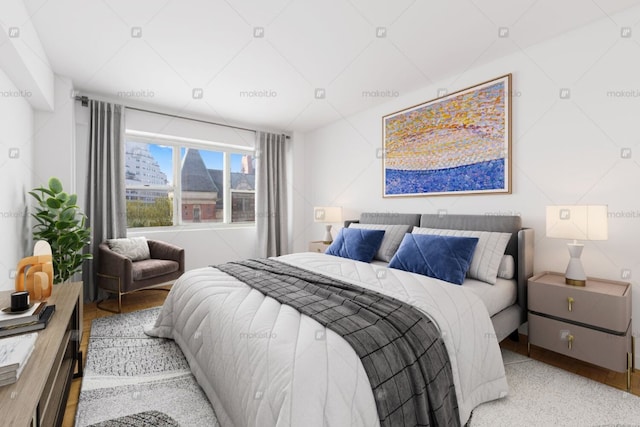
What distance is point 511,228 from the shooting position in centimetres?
255

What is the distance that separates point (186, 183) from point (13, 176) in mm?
2197

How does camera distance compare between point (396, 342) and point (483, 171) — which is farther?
point (483, 171)

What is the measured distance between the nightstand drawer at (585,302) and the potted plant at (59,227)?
4.08 metres

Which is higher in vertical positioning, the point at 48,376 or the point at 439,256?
the point at 439,256

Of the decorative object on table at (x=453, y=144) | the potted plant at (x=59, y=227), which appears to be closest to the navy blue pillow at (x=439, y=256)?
the decorative object on table at (x=453, y=144)

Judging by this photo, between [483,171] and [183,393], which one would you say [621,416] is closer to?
[483,171]

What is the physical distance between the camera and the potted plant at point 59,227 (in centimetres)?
283

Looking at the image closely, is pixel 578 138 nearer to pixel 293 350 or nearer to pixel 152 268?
pixel 293 350

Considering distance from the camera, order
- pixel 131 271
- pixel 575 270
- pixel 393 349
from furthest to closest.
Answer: pixel 131 271
pixel 575 270
pixel 393 349

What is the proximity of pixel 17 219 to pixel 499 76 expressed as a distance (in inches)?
179

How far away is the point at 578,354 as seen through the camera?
2020mm

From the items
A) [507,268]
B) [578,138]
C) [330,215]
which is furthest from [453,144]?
[330,215]

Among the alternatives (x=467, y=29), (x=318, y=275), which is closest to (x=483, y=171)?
(x=467, y=29)

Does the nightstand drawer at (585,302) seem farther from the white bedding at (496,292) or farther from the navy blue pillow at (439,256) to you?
the navy blue pillow at (439,256)
